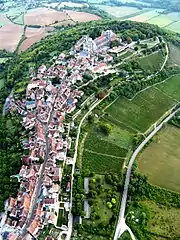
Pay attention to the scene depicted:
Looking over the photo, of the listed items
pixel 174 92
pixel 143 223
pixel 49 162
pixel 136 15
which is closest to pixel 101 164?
pixel 49 162

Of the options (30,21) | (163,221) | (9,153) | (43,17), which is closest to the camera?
(163,221)

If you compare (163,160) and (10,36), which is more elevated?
(163,160)

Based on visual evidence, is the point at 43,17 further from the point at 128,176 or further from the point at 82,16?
the point at 128,176

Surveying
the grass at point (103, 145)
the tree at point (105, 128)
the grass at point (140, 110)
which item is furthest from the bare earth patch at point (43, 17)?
the grass at point (103, 145)

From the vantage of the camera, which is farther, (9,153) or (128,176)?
(9,153)

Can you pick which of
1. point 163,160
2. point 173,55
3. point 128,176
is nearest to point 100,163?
point 128,176
